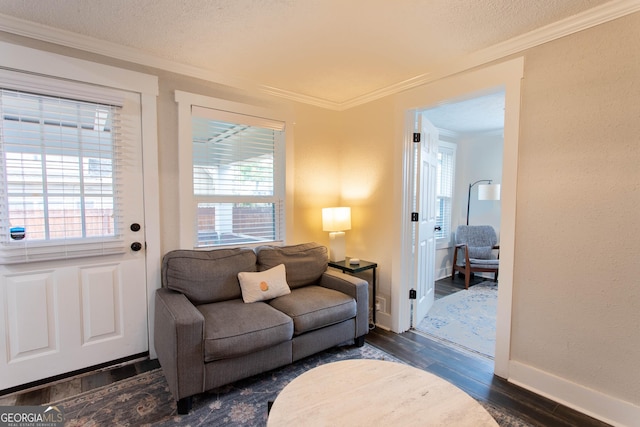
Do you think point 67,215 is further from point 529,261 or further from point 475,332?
point 475,332

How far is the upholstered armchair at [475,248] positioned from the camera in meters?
4.50

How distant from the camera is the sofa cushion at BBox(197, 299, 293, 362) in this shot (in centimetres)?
188

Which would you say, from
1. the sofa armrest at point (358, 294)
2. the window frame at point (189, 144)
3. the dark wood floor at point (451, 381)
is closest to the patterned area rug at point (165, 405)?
the dark wood floor at point (451, 381)

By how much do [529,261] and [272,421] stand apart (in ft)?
6.30

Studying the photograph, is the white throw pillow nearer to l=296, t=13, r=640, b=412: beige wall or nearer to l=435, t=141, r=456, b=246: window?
l=296, t=13, r=640, b=412: beige wall

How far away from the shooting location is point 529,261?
2100mm

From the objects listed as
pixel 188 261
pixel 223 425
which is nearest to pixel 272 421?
pixel 223 425

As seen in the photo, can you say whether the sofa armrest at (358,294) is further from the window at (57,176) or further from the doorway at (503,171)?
the window at (57,176)

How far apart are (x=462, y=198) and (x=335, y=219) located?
10.1 ft

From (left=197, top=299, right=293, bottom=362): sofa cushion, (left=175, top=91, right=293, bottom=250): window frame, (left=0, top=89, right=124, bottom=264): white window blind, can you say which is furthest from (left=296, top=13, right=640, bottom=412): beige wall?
(left=0, top=89, right=124, bottom=264): white window blind

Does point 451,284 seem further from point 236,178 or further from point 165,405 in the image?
point 165,405

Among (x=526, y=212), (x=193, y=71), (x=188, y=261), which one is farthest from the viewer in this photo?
(x=193, y=71)

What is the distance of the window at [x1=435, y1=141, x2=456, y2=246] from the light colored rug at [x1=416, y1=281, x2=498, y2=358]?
107 cm

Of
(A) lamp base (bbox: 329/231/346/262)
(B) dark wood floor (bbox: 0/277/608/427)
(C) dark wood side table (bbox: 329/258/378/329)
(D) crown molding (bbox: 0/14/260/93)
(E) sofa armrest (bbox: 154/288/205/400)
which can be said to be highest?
(D) crown molding (bbox: 0/14/260/93)
